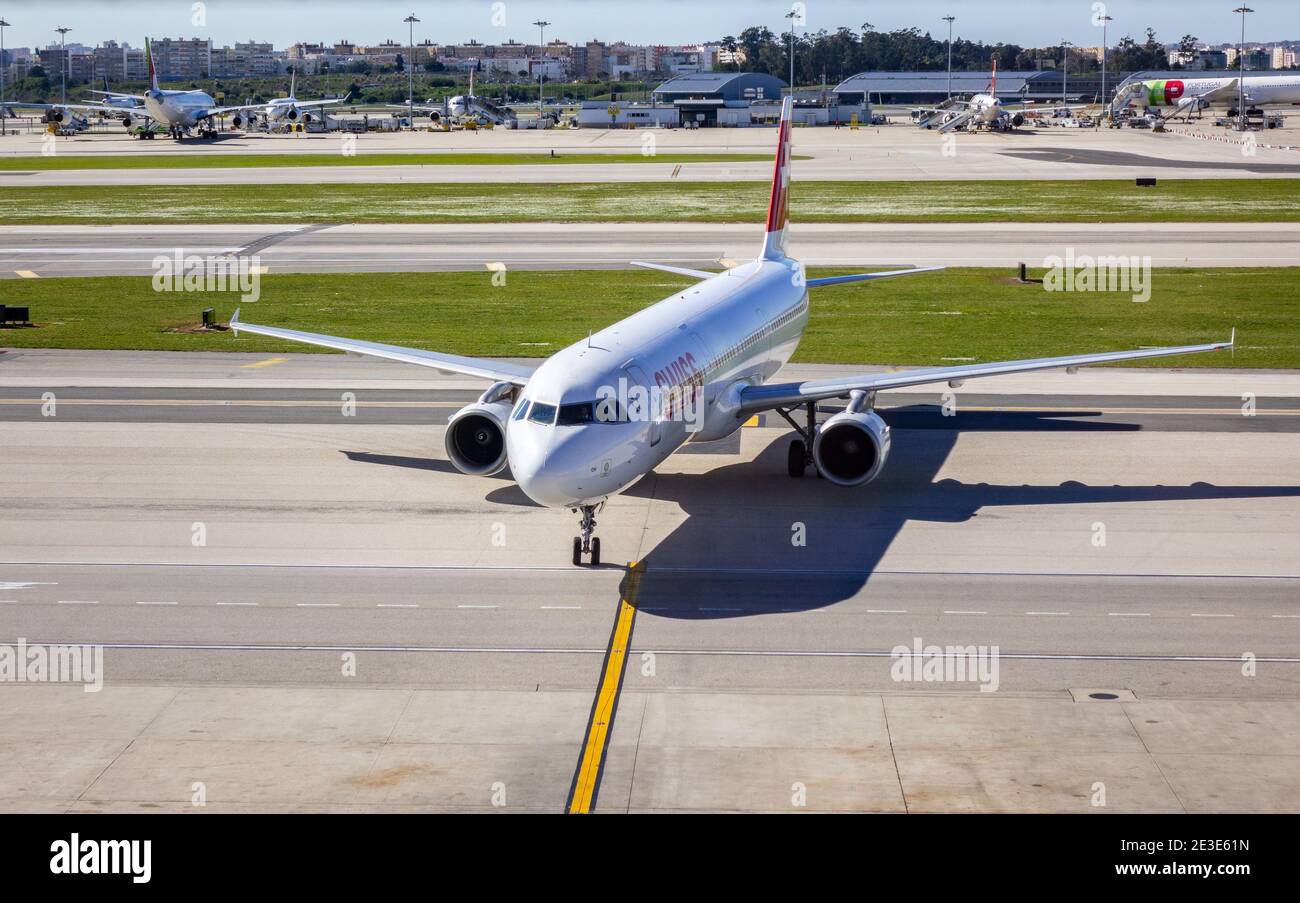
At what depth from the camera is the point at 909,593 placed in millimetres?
24984

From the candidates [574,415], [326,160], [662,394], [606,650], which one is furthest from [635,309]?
[326,160]

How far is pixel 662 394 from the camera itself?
2712cm

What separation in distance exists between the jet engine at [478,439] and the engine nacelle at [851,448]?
276 inches

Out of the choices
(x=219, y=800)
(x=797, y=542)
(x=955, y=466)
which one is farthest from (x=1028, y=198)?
(x=219, y=800)

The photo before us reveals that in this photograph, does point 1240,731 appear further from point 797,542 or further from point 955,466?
point 955,466

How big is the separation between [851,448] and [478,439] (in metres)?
8.25

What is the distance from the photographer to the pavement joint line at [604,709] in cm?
1720

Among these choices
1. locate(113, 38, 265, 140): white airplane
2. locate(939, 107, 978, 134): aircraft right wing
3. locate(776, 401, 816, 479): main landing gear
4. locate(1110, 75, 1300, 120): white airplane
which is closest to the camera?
locate(776, 401, 816, 479): main landing gear

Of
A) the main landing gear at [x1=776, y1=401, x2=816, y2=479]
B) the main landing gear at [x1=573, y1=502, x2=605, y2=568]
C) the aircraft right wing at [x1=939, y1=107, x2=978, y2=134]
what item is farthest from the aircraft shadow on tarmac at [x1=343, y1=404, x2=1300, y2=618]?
the aircraft right wing at [x1=939, y1=107, x2=978, y2=134]

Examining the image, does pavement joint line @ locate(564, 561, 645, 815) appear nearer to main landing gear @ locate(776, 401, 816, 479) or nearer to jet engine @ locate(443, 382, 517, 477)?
jet engine @ locate(443, 382, 517, 477)

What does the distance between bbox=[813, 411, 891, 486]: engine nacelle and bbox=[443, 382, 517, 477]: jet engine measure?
7.01m

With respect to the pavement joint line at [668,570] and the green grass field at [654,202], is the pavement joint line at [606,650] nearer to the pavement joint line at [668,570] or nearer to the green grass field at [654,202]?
the pavement joint line at [668,570]

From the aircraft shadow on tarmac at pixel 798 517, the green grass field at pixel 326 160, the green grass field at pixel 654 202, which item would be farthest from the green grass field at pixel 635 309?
the green grass field at pixel 326 160

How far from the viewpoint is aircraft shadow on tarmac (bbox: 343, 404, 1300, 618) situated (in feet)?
82.6
